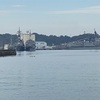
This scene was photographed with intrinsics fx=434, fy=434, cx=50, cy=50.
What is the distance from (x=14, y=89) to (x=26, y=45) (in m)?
172

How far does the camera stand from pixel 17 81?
32.2m

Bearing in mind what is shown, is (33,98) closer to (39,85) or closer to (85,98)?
(85,98)

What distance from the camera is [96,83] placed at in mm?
29750

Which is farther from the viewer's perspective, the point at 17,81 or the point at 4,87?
the point at 17,81

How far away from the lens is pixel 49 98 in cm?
2334

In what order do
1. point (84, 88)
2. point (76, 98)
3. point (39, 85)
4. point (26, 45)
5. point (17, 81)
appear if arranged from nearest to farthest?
point (76, 98)
point (84, 88)
point (39, 85)
point (17, 81)
point (26, 45)

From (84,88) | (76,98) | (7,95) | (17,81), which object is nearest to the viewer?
(76,98)

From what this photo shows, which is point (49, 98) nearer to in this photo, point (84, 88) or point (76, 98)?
point (76, 98)

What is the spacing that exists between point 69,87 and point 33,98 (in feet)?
15.4

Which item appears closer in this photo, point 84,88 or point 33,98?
point 33,98

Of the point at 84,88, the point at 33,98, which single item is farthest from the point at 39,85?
the point at 33,98

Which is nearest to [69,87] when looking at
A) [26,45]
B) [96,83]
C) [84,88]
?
[84,88]

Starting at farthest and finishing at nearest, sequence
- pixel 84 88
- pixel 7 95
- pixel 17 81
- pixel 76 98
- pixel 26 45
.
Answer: pixel 26 45, pixel 17 81, pixel 84 88, pixel 7 95, pixel 76 98

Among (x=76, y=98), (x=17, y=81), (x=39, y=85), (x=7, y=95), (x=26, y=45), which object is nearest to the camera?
(x=76, y=98)
